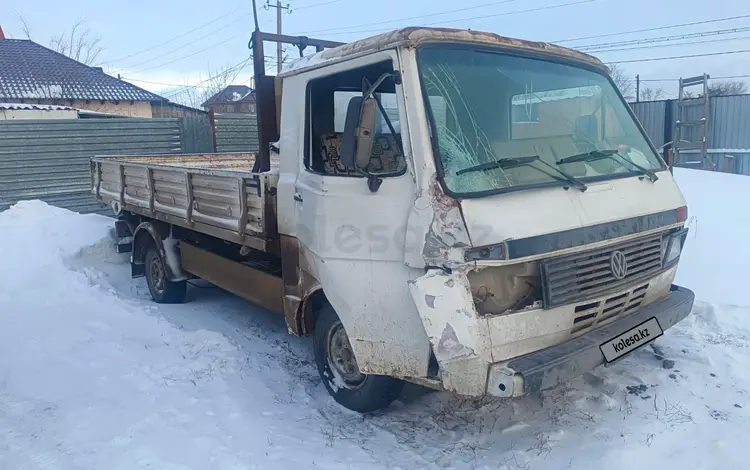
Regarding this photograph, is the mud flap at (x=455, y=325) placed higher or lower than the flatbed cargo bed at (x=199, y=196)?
lower

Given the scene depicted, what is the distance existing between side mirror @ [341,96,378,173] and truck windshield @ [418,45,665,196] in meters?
0.34

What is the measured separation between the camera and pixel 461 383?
3.11 m

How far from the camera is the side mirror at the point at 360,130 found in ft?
10.4

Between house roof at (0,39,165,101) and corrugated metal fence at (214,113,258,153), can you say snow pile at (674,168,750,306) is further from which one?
house roof at (0,39,165,101)

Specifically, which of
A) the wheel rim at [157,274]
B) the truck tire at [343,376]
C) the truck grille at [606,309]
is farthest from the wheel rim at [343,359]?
the wheel rim at [157,274]

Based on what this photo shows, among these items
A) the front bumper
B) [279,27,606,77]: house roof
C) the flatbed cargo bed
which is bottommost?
the front bumper

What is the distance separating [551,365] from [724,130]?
16437 mm

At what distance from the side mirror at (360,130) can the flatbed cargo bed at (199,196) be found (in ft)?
4.41

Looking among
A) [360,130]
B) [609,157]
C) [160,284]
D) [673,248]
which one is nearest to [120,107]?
[160,284]

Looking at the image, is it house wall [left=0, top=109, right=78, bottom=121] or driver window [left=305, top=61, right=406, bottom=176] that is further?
house wall [left=0, top=109, right=78, bottom=121]

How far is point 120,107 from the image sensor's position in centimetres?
2505

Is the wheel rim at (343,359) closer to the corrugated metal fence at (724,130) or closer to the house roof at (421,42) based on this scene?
the house roof at (421,42)

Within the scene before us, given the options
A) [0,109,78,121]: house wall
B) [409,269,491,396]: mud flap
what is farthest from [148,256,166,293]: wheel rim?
[0,109,78,121]: house wall

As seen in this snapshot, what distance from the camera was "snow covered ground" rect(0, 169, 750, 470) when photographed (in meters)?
3.36
